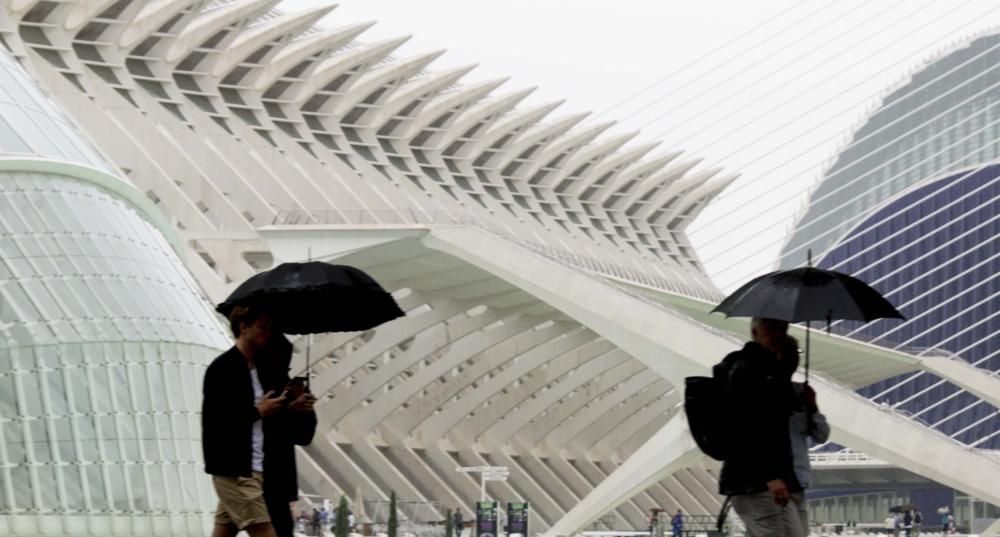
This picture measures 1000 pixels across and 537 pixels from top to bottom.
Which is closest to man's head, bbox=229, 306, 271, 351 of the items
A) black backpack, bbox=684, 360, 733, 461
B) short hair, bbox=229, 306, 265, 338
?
short hair, bbox=229, 306, 265, 338

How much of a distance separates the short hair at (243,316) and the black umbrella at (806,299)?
2.23 m

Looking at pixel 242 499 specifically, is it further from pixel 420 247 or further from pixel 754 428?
pixel 420 247

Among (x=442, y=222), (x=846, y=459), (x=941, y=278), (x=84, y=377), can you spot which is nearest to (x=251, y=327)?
(x=84, y=377)

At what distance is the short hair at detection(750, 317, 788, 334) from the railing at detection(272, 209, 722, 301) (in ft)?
116

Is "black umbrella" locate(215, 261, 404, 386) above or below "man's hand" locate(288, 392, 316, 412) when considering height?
above

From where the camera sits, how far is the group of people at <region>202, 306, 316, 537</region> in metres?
8.84

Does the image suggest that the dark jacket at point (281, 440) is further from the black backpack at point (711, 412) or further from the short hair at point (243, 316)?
the black backpack at point (711, 412)

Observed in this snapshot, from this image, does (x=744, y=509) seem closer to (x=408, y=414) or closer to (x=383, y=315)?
(x=383, y=315)

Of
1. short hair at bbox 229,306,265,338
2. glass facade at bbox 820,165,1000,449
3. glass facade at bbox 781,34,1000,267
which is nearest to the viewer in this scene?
short hair at bbox 229,306,265,338

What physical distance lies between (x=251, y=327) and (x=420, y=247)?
3627 centimetres

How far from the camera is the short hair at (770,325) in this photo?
9367 mm

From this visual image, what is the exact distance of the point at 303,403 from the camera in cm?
910

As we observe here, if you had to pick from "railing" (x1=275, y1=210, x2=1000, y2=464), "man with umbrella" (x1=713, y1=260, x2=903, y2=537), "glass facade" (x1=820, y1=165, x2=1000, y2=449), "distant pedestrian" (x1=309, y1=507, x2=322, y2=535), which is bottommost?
"man with umbrella" (x1=713, y1=260, x2=903, y2=537)

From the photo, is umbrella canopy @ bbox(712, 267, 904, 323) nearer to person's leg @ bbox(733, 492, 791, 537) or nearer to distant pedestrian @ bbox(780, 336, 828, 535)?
distant pedestrian @ bbox(780, 336, 828, 535)
